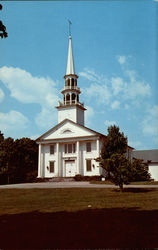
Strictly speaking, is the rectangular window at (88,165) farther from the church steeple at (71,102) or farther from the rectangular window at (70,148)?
the church steeple at (71,102)

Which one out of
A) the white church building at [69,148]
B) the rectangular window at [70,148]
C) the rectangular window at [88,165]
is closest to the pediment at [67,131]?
the white church building at [69,148]

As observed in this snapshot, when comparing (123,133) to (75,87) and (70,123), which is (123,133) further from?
(75,87)

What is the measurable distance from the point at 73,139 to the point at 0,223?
3345cm

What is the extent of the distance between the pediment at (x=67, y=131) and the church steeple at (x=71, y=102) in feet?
9.87

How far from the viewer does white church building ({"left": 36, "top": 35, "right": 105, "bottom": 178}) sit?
4122 centimetres

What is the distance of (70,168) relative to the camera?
141 feet

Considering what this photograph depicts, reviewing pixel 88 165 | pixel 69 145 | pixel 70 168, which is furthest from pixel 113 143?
pixel 70 168

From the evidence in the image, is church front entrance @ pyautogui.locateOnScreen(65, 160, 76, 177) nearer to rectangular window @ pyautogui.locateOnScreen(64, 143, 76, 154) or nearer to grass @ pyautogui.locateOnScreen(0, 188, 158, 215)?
rectangular window @ pyautogui.locateOnScreen(64, 143, 76, 154)

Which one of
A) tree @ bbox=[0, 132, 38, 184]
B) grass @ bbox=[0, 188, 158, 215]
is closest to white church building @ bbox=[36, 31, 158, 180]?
tree @ bbox=[0, 132, 38, 184]

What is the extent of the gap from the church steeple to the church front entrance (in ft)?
25.5

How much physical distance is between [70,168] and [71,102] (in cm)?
1234

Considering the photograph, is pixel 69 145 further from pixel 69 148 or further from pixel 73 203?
pixel 73 203

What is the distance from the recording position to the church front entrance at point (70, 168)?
42594 mm

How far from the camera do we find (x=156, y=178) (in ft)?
161
